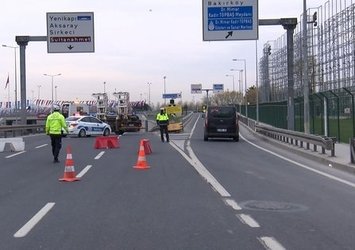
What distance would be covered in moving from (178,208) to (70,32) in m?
25.1

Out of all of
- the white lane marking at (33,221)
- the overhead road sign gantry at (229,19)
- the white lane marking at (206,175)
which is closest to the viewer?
the white lane marking at (33,221)

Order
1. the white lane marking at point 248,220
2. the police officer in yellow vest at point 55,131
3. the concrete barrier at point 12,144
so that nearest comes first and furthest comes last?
the white lane marking at point 248,220, the police officer in yellow vest at point 55,131, the concrete barrier at point 12,144

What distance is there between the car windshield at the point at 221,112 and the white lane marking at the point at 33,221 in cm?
2268

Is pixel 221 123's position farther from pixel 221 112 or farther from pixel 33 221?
pixel 33 221

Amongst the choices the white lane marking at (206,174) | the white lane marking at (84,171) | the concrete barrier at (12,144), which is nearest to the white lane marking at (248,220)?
the white lane marking at (206,174)

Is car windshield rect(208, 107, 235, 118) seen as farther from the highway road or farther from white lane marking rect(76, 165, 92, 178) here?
white lane marking rect(76, 165, 92, 178)

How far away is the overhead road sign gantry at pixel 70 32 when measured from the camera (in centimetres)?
3250

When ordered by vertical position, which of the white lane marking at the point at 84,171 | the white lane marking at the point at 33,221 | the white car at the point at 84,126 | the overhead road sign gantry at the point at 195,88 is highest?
the overhead road sign gantry at the point at 195,88

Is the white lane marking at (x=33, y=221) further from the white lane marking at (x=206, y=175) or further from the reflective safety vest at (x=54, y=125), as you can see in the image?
the reflective safety vest at (x=54, y=125)

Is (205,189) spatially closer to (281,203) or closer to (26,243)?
(281,203)

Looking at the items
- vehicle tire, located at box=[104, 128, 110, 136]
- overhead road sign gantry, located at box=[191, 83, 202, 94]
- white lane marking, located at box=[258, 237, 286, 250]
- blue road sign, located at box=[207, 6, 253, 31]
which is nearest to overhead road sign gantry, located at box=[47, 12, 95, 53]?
vehicle tire, located at box=[104, 128, 110, 136]

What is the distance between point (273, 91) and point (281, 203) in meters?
82.5

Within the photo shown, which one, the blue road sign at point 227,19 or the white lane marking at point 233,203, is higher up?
the blue road sign at point 227,19

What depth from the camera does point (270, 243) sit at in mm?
6816
